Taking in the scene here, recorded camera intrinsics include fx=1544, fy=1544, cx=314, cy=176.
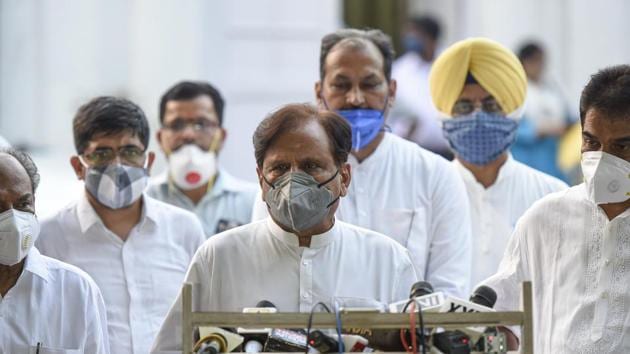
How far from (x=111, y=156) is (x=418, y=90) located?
21.6 feet

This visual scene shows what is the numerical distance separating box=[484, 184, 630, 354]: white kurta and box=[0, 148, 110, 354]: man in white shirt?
1.50 meters

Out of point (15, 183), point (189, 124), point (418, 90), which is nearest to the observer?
point (15, 183)

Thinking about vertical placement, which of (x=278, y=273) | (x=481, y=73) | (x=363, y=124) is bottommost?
(x=278, y=273)

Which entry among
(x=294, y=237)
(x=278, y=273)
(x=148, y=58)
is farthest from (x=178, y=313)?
(x=148, y=58)

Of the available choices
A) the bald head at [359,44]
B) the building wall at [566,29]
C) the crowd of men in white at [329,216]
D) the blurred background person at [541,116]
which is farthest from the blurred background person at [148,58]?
the bald head at [359,44]

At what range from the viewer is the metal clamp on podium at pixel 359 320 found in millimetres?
4727

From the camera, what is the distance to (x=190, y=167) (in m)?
7.89

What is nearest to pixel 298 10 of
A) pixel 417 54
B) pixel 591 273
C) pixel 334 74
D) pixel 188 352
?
pixel 417 54

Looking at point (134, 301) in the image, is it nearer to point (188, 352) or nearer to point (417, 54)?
point (188, 352)

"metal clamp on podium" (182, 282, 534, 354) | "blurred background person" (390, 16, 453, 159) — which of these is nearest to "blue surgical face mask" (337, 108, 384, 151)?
"metal clamp on podium" (182, 282, 534, 354)

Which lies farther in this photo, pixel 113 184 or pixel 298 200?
pixel 113 184

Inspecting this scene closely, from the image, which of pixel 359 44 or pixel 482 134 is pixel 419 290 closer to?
pixel 359 44

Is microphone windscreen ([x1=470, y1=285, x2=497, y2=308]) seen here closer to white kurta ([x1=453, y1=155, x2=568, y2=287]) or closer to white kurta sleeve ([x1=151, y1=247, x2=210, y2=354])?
white kurta sleeve ([x1=151, y1=247, x2=210, y2=354])

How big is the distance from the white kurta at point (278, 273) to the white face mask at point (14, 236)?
0.58m
